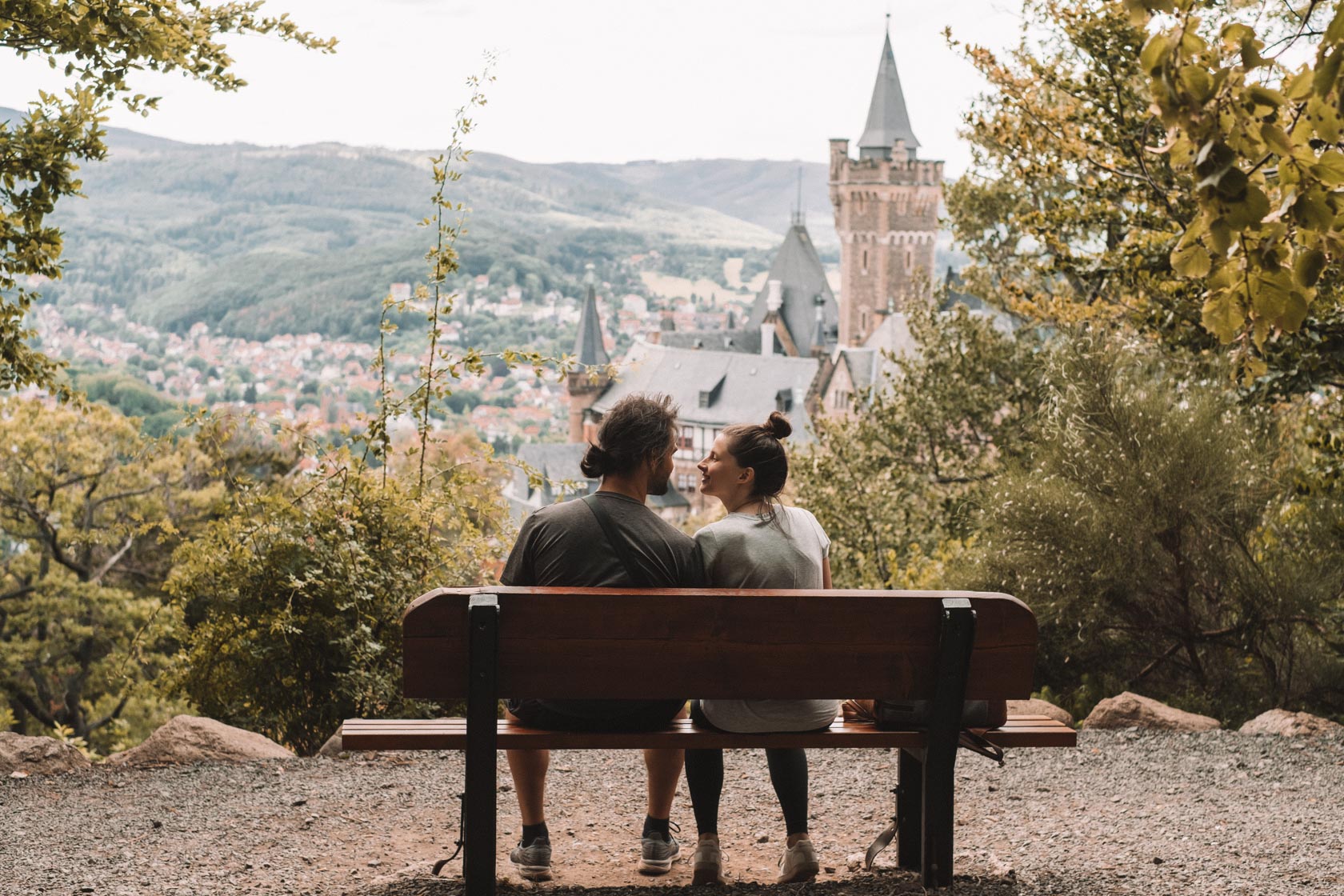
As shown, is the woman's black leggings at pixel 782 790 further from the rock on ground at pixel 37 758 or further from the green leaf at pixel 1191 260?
the rock on ground at pixel 37 758

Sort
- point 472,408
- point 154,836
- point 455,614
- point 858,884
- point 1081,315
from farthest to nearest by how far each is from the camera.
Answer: point 472,408 → point 1081,315 → point 154,836 → point 858,884 → point 455,614

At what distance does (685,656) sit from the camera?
11.3ft

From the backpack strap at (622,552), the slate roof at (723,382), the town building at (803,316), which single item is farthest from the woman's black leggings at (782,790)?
the slate roof at (723,382)

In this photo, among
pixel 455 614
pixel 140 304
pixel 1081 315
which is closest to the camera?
pixel 455 614

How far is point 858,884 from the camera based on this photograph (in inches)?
148

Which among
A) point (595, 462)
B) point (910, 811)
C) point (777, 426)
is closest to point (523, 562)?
point (595, 462)

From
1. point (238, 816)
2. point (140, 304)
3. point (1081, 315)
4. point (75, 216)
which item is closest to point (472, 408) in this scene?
point (140, 304)

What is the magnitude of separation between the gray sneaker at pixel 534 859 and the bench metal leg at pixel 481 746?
1.25 feet

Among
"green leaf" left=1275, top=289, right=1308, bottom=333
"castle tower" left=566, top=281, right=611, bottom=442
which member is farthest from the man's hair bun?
"castle tower" left=566, top=281, right=611, bottom=442

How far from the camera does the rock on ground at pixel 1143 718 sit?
6.49 metres

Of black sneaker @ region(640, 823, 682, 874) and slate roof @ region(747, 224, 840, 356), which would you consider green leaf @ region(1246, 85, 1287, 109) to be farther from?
slate roof @ region(747, 224, 840, 356)

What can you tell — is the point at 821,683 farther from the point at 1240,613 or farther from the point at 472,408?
the point at 472,408

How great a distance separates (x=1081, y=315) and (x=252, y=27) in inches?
333

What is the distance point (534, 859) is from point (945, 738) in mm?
1260
